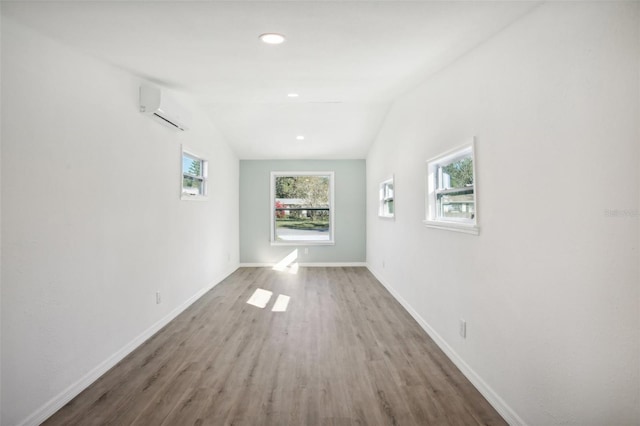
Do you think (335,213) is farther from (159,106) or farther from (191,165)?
(159,106)

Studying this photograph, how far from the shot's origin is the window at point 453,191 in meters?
2.45

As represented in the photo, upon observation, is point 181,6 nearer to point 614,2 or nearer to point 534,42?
point 534,42

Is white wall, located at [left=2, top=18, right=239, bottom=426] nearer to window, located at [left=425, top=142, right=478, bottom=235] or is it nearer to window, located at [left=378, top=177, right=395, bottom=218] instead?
window, located at [left=425, top=142, right=478, bottom=235]

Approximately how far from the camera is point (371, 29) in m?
2.10

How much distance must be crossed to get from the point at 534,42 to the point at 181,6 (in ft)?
6.35

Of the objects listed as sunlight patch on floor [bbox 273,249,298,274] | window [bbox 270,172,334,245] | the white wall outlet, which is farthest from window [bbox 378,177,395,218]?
the white wall outlet

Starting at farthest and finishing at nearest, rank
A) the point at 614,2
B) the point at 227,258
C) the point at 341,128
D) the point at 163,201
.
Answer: the point at 227,258 → the point at 341,128 → the point at 163,201 → the point at 614,2

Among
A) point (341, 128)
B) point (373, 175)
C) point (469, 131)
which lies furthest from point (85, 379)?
point (373, 175)

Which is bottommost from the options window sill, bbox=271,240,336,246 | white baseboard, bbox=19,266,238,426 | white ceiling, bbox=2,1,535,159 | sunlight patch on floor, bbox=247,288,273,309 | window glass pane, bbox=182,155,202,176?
sunlight patch on floor, bbox=247,288,273,309

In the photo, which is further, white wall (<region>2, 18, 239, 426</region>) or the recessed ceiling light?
the recessed ceiling light

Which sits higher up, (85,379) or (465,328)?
(465,328)

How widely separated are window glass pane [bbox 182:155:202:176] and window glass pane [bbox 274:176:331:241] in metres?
2.39

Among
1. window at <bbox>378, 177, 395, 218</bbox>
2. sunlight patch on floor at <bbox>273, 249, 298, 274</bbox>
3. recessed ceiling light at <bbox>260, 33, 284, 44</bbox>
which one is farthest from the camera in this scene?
sunlight patch on floor at <bbox>273, 249, 298, 274</bbox>

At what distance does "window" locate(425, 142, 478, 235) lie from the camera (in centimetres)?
245
